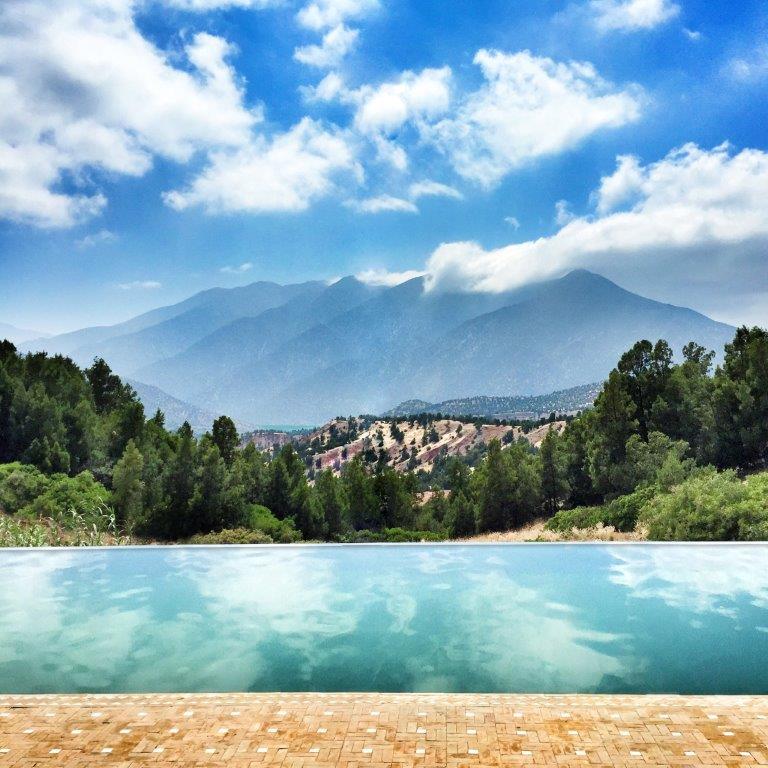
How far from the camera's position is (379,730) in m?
3.81

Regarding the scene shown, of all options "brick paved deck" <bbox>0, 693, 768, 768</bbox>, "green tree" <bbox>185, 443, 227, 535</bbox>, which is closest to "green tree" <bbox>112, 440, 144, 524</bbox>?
"green tree" <bbox>185, 443, 227, 535</bbox>

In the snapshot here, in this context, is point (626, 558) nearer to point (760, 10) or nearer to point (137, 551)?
point (137, 551)

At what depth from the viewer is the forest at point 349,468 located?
16.0 m

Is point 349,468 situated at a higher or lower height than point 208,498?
higher

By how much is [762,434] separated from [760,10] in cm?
1181

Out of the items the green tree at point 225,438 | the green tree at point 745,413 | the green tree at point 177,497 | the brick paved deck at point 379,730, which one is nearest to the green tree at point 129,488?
the green tree at point 177,497

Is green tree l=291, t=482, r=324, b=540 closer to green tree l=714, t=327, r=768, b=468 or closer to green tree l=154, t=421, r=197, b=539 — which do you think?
green tree l=154, t=421, r=197, b=539

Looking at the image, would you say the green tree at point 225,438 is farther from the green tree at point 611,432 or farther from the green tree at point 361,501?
the green tree at point 611,432

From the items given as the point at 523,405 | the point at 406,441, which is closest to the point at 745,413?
the point at 406,441

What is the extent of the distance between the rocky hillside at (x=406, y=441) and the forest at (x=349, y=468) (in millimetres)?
45165

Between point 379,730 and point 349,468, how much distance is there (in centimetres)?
1950

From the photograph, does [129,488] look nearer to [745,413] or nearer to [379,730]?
[379,730]

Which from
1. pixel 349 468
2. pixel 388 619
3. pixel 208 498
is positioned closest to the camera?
pixel 388 619

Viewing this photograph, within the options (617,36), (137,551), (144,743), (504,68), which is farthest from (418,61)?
(144,743)
